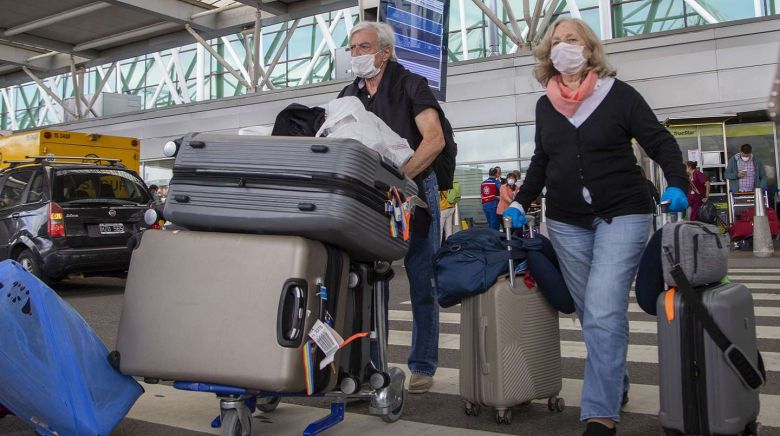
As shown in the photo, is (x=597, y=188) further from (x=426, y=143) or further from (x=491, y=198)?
(x=491, y=198)

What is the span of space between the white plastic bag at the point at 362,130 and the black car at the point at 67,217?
7.23m

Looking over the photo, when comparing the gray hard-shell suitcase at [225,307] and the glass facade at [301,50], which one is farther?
the glass facade at [301,50]

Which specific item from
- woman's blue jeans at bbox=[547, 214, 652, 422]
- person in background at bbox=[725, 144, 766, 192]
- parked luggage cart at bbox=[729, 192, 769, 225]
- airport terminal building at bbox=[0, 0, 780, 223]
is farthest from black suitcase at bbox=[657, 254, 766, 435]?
parked luggage cart at bbox=[729, 192, 769, 225]

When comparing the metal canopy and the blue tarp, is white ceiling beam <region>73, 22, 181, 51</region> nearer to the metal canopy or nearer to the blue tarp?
the metal canopy

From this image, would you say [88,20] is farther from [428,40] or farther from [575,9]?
[428,40]

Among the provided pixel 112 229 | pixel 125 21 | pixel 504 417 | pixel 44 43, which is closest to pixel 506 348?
pixel 504 417

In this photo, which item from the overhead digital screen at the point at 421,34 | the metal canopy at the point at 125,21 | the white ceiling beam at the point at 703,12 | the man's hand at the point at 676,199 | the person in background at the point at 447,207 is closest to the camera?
the man's hand at the point at 676,199

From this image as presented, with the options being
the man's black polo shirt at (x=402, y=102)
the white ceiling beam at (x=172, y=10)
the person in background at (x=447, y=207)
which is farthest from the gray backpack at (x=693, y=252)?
the white ceiling beam at (x=172, y=10)

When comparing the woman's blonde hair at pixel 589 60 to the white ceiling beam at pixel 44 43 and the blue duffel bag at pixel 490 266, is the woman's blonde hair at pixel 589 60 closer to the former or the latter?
the blue duffel bag at pixel 490 266

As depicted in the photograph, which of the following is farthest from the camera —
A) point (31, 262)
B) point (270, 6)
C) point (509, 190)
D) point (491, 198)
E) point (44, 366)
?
point (270, 6)

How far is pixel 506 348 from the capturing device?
3.38 m

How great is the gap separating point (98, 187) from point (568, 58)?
8.30m

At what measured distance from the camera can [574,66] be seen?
10.9 ft

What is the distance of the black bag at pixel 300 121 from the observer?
142 inches
